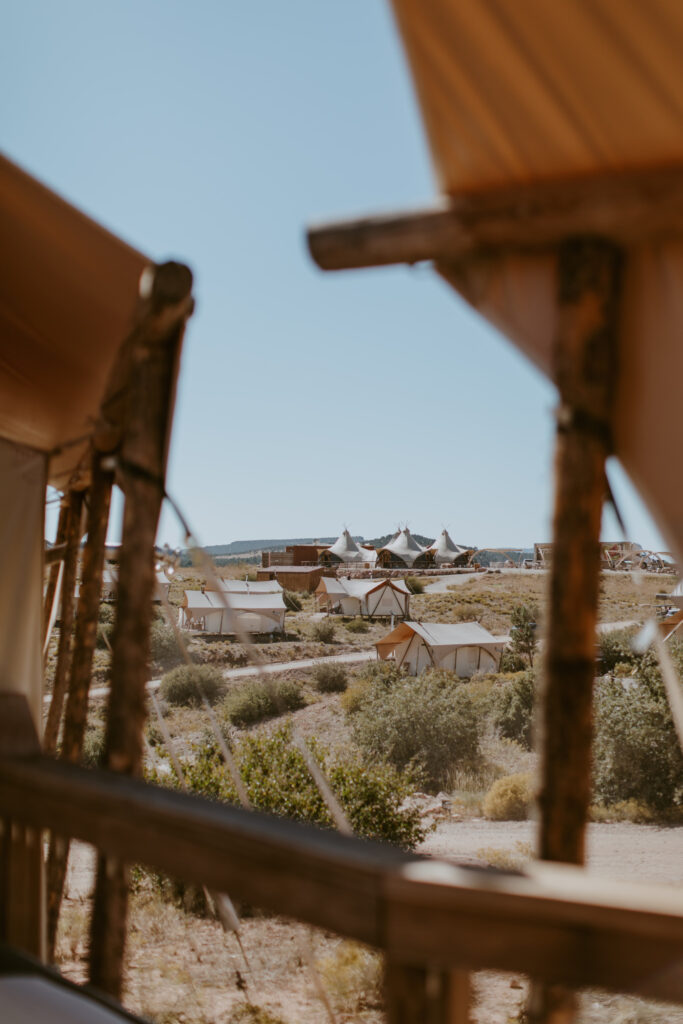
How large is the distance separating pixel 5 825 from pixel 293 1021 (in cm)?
388

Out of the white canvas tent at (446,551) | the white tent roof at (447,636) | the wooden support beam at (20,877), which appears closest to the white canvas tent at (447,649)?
the white tent roof at (447,636)

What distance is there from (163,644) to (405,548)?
22428mm

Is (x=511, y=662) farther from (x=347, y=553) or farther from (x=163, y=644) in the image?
(x=347, y=553)

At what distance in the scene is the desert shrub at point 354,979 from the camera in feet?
15.5

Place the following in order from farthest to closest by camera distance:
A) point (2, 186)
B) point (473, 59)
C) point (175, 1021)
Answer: point (175, 1021), point (2, 186), point (473, 59)

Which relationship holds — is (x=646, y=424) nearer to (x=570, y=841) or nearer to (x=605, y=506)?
(x=605, y=506)

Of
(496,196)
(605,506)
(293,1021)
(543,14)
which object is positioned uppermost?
(543,14)

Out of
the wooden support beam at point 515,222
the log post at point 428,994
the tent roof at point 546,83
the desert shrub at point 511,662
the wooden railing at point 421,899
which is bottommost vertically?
the desert shrub at point 511,662

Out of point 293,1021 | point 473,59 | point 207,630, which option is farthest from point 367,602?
point 473,59

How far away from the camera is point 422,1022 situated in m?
0.91

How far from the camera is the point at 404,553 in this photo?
133ft

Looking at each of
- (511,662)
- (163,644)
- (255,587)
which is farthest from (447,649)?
(255,587)

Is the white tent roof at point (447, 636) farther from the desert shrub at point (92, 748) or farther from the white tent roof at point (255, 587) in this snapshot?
the desert shrub at point (92, 748)

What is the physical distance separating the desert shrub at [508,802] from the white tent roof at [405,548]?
29604mm
